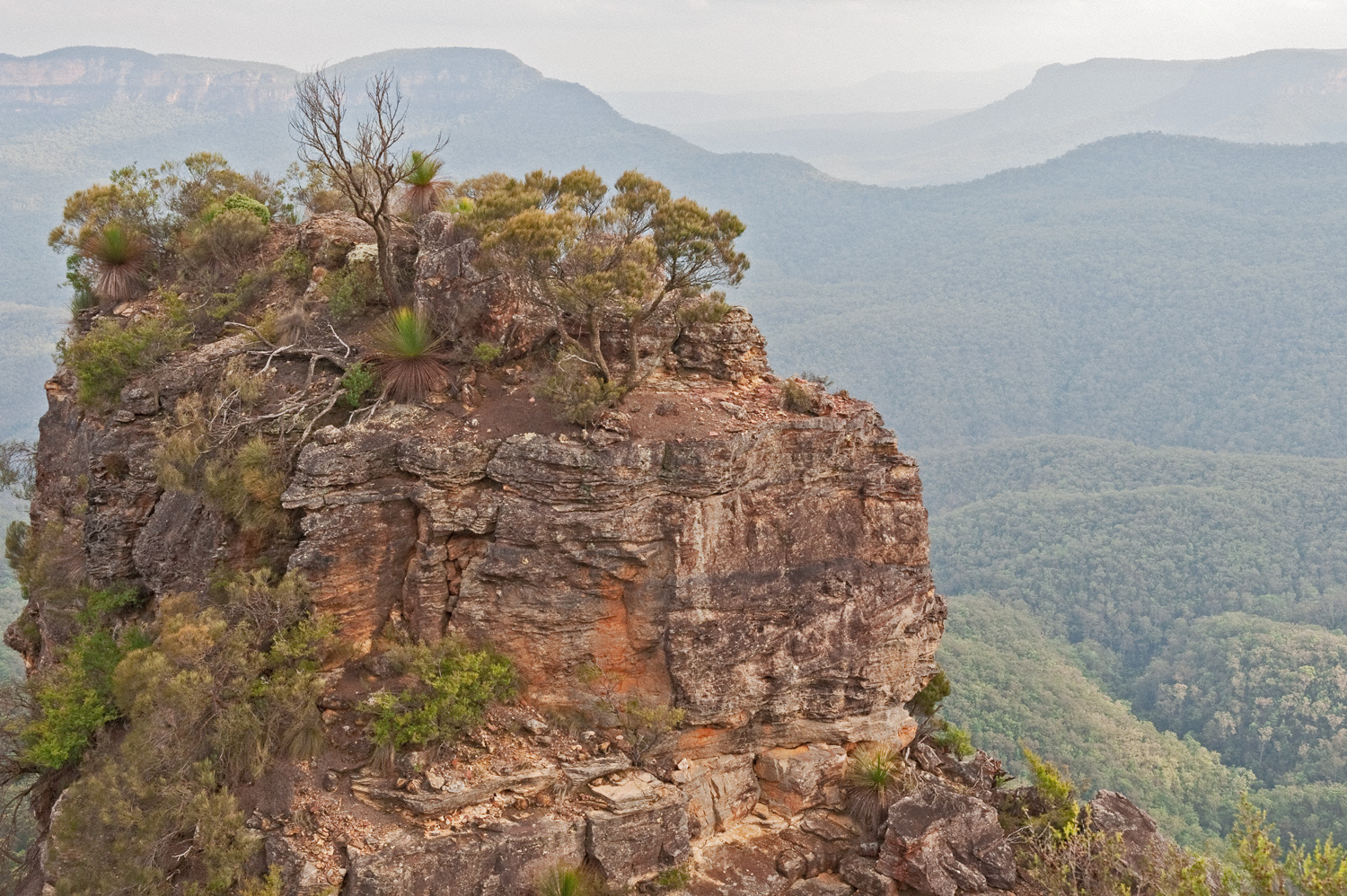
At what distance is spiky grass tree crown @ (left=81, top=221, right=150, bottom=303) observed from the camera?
2344 centimetres

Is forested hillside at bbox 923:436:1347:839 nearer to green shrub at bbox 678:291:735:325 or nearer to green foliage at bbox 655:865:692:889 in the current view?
green foliage at bbox 655:865:692:889

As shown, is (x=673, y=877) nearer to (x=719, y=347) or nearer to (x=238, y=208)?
(x=719, y=347)

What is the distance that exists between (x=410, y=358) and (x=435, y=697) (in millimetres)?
6450

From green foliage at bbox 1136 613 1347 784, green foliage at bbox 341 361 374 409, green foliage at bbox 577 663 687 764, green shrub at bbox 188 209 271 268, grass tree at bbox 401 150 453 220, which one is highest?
grass tree at bbox 401 150 453 220

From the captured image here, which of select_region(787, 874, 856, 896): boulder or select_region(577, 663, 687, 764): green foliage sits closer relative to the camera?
select_region(787, 874, 856, 896): boulder

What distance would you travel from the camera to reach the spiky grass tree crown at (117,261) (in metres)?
23.4

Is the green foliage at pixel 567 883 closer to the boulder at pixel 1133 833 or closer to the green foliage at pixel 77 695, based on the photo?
the green foliage at pixel 77 695

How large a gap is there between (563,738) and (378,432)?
645 cm

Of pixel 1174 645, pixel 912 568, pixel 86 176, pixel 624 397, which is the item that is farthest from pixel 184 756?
pixel 86 176

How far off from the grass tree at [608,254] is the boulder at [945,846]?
9.57m

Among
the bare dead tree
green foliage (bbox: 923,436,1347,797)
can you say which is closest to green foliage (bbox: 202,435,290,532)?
the bare dead tree

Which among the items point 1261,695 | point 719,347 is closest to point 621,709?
point 719,347

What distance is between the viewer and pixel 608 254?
16.9 metres

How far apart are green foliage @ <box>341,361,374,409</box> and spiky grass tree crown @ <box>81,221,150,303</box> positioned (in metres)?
10.0
